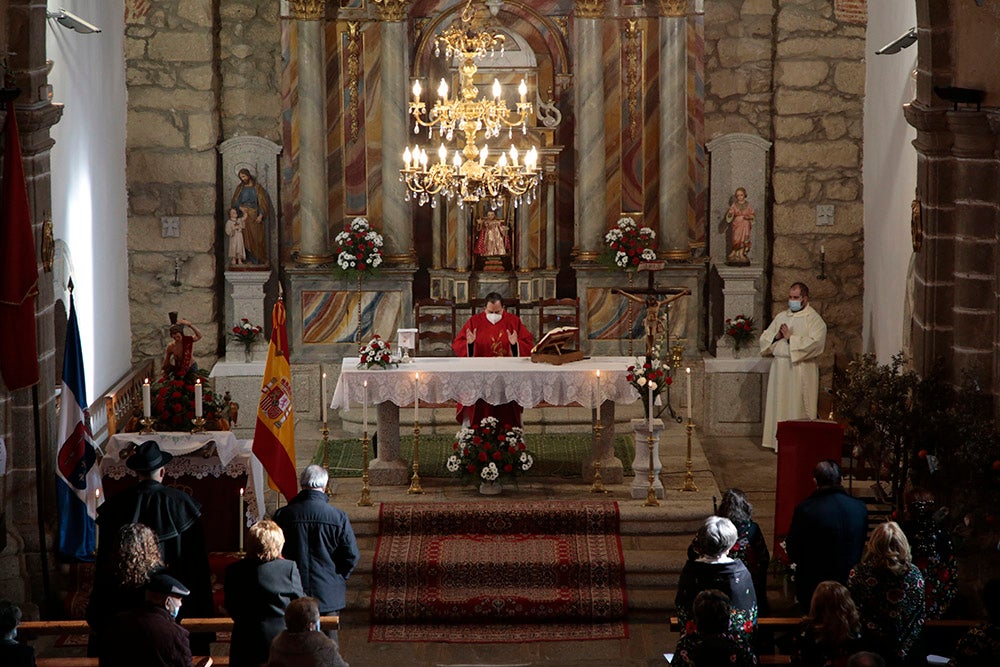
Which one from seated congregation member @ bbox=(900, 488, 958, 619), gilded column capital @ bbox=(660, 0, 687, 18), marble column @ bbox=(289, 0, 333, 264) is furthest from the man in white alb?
seated congregation member @ bbox=(900, 488, 958, 619)

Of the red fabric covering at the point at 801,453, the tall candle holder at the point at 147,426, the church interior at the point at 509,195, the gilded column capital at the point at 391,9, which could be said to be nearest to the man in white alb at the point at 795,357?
the church interior at the point at 509,195

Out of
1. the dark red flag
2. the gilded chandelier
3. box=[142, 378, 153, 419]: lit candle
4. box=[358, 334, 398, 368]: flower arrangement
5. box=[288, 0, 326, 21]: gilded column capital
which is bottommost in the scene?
box=[142, 378, 153, 419]: lit candle

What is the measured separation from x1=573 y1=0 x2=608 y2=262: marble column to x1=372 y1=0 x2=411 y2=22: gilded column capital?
1.90 metres

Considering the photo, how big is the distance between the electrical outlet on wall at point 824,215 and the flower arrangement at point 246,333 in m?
6.22

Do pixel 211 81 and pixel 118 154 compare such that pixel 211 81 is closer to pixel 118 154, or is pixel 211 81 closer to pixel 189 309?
pixel 118 154

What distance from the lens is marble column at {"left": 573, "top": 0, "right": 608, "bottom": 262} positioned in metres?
Result: 16.5

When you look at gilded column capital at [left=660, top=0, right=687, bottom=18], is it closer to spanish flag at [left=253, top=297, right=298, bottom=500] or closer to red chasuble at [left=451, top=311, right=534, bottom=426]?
red chasuble at [left=451, top=311, right=534, bottom=426]

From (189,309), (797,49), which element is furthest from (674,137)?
(189,309)

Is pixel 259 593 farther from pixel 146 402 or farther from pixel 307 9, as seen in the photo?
pixel 307 9

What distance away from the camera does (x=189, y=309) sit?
54.1 ft

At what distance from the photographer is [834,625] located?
7.20 m

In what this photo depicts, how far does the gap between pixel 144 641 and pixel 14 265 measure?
3.99 metres

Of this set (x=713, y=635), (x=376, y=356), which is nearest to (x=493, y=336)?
(x=376, y=356)

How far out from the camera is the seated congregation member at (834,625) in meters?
7.20
